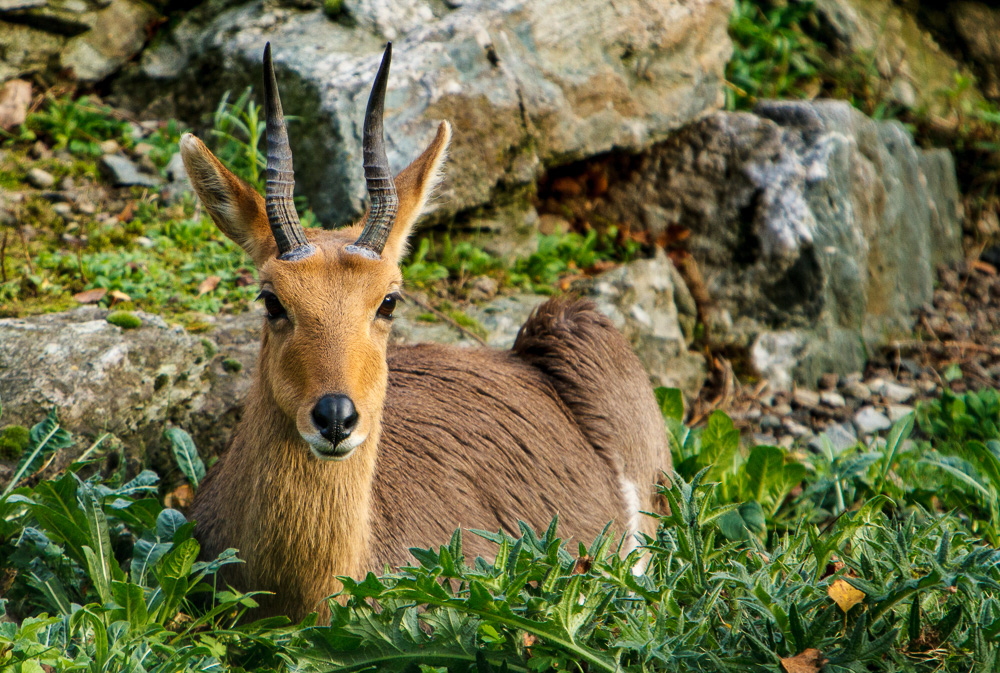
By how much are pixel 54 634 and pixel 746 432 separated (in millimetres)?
4688

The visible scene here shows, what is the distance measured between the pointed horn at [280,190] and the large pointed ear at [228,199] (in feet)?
0.67

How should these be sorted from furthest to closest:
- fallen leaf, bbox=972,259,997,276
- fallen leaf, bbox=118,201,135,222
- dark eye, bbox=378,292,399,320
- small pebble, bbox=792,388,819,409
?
fallen leaf, bbox=972,259,997,276, small pebble, bbox=792,388,819,409, fallen leaf, bbox=118,201,135,222, dark eye, bbox=378,292,399,320

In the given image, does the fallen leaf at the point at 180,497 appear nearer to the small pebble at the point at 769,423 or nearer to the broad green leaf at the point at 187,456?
the broad green leaf at the point at 187,456

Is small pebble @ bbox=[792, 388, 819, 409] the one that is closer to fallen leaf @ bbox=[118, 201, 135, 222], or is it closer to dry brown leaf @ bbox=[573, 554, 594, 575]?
dry brown leaf @ bbox=[573, 554, 594, 575]

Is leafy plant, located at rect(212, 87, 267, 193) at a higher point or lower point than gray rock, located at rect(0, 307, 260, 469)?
higher

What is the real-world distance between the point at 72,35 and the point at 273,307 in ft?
14.0

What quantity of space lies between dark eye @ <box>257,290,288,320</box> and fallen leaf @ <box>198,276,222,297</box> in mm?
1975

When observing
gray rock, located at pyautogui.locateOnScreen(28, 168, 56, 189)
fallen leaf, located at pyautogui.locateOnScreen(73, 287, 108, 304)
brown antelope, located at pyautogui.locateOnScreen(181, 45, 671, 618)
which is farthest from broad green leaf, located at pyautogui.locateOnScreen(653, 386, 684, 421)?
gray rock, located at pyautogui.locateOnScreen(28, 168, 56, 189)

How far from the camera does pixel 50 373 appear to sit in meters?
4.32

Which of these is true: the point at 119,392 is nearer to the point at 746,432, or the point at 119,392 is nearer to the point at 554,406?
the point at 554,406

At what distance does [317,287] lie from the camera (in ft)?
11.6

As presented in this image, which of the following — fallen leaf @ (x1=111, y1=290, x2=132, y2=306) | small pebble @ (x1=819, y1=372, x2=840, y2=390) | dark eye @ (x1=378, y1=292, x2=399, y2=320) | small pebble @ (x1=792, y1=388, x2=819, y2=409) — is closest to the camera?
dark eye @ (x1=378, y1=292, x2=399, y2=320)

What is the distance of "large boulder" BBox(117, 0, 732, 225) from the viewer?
607 cm

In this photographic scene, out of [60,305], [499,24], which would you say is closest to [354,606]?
[60,305]
